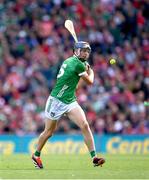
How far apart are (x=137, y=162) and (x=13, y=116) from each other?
8.83 metres

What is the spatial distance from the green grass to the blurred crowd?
745cm

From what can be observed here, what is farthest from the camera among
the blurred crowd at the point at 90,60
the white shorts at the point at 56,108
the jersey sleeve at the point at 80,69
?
the blurred crowd at the point at 90,60

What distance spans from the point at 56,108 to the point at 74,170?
4.60 ft

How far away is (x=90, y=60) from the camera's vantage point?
30.1 meters

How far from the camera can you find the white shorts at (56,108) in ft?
56.8

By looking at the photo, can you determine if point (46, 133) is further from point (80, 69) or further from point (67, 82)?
point (80, 69)

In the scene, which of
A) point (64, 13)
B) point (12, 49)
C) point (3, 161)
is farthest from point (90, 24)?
point (3, 161)

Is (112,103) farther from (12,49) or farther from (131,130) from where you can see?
(12,49)

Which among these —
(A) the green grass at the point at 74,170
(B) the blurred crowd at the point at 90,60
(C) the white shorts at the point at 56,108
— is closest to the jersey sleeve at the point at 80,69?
(C) the white shorts at the point at 56,108

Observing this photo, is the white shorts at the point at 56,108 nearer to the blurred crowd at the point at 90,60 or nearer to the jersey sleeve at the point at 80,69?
the jersey sleeve at the point at 80,69

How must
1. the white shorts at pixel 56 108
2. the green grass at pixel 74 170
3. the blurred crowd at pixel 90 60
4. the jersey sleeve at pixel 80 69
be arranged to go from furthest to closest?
the blurred crowd at pixel 90 60 < the white shorts at pixel 56 108 < the jersey sleeve at pixel 80 69 < the green grass at pixel 74 170

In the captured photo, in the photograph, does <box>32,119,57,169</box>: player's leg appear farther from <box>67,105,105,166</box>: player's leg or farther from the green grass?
<box>67,105,105,166</box>: player's leg

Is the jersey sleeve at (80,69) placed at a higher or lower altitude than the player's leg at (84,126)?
higher

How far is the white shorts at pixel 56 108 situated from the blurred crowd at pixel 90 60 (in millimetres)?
10145
